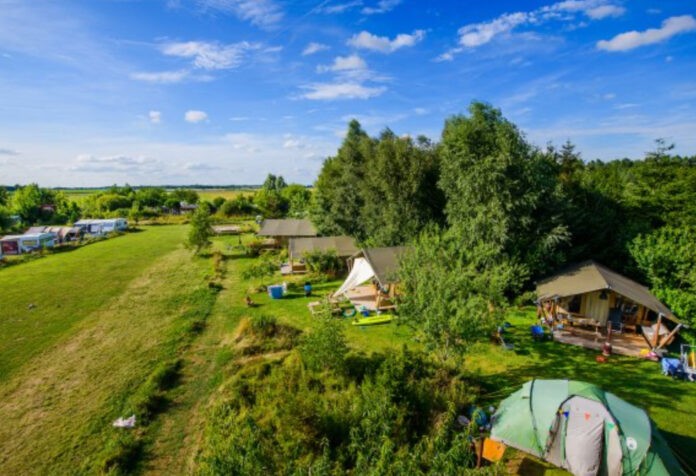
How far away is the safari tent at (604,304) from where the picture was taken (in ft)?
48.6

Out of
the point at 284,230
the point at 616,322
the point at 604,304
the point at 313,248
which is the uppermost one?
the point at 284,230

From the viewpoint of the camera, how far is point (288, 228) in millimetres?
40219

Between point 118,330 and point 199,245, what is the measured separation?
1933 cm

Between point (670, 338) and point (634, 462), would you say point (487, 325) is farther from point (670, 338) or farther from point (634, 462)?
point (670, 338)

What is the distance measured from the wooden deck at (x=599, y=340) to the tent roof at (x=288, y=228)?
27.8 metres

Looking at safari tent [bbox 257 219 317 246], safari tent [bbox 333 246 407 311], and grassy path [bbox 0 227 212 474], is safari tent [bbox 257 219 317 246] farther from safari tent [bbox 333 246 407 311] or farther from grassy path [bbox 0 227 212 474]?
safari tent [bbox 333 246 407 311]

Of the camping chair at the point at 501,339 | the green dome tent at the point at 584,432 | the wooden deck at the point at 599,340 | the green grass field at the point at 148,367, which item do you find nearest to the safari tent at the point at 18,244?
the green grass field at the point at 148,367

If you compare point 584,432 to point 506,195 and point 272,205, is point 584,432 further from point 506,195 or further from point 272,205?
point 272,205

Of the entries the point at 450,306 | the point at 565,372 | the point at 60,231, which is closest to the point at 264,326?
the point at 450,306

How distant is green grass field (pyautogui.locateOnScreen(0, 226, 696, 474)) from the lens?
9.68 m

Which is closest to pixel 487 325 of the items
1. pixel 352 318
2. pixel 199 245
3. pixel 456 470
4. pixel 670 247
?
pixel 456 470

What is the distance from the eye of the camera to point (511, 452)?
8.89 meters

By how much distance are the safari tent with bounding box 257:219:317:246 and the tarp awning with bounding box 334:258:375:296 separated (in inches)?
735

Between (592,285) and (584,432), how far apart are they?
384 inches
